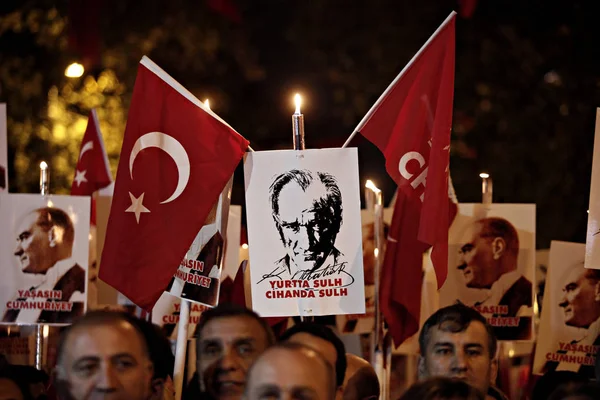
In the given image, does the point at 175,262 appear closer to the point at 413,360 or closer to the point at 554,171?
the point at 413,360

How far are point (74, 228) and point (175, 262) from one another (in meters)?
1.61

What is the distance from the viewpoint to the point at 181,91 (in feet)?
24.7

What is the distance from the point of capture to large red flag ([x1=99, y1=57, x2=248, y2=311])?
732 centimetres

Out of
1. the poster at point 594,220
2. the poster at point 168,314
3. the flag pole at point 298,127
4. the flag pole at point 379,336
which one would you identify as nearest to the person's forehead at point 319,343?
the flag pole at point 298,127

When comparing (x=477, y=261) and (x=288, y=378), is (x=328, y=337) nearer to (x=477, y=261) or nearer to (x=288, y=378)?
(x=288, y=378)

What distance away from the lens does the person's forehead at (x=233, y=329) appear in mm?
6656

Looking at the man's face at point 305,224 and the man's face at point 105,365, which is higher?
the man's face at point 305,224

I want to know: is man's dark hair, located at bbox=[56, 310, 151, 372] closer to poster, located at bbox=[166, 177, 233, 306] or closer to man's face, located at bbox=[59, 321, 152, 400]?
man's face, located at bbox=[59, 321, 152, 400]

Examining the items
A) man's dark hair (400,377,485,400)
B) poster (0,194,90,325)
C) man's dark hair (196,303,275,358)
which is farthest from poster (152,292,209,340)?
man's dark hair (400,377,485,400)

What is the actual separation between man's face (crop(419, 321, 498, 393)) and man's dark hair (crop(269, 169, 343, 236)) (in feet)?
2.64

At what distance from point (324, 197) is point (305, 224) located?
178 millimetres

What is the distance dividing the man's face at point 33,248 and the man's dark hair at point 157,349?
92.6 inches

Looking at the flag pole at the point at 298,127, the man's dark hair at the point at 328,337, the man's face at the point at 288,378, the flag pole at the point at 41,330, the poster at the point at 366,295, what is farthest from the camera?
the poster at the point at 366,295
